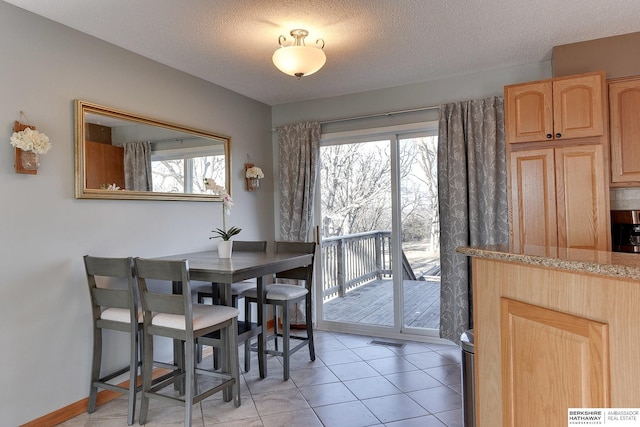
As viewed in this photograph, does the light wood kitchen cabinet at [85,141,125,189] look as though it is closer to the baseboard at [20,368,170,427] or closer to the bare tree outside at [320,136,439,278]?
the baseboard at [20,368,170,427]

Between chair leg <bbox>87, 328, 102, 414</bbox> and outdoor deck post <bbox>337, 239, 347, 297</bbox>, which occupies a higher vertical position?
outdoor deck post <bbox>337, 239, 347, 297</bbox>

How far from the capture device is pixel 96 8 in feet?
8.00

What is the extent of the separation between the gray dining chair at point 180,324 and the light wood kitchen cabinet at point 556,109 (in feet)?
8.23

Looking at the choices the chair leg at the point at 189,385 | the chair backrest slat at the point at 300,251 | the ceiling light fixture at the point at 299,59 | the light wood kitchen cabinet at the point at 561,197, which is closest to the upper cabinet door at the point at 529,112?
the light wood kitchen cabinet at the point at 561,197

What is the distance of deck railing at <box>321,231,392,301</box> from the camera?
427cm

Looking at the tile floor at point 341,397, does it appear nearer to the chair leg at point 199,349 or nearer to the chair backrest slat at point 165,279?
the chair leg at point 199,349

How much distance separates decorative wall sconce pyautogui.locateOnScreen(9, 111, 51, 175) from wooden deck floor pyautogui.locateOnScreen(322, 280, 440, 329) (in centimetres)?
309

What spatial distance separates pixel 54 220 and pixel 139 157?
78cm

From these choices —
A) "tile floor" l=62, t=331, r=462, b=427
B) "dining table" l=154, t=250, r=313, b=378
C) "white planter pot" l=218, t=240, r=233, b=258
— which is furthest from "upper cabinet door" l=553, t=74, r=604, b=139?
"white planter pot" l=218, t=240, r=233, b=258

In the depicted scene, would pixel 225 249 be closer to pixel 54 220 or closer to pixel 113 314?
pixel 113 314

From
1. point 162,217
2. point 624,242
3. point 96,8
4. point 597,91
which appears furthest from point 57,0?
point 624,242

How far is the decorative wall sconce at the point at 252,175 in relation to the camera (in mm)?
4215

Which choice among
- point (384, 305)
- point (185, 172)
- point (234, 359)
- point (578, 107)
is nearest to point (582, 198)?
point (578, 107)

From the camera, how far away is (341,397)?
2.81 metres
